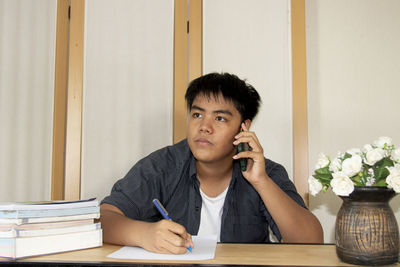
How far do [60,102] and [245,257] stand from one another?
5.66ft

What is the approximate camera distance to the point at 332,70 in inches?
87.0

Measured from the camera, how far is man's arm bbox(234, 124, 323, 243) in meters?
1.32

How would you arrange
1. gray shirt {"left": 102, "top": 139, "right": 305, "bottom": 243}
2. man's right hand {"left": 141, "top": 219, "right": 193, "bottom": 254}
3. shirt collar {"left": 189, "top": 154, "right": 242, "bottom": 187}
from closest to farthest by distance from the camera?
man's right hand {"left": 141, "top": 219, "right": 193, "bottom": 254}
gray shirt {"left": 102, "top": 139, "right": 305, "bottom": 243}
shirt collar {"left": 189, "top": 154, "right": 242, "bottom": 187}

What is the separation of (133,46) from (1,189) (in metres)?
1.16

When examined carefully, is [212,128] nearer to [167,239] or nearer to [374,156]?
[167,239]

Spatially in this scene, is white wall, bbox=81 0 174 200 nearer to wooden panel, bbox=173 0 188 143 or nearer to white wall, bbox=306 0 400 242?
wooden panel, bbox=173 0 188 143

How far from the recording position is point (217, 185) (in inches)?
67.9

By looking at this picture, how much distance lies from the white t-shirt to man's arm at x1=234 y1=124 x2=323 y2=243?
334 mm

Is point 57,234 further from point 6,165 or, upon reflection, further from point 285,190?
point 6,165

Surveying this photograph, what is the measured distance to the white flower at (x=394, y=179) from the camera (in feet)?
2.67

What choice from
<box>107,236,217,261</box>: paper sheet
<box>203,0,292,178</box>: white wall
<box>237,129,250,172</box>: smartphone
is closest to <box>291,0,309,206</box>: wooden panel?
<box>203,0,292,178</box>: white wall

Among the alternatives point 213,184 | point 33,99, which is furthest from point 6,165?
point 213,184

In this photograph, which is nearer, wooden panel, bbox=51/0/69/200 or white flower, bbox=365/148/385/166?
white flower, bbox=365/148/385/166

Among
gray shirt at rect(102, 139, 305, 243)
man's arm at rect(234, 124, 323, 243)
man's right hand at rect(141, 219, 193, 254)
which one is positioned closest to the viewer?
man's right hand at rect(141, 219, 193, 254)
